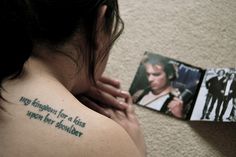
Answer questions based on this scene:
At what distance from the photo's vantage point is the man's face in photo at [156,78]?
3.92ft

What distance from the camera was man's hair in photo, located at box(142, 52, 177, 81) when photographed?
1.22 meters

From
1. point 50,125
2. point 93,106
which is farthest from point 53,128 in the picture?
point 93,106

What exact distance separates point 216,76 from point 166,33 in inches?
10.4

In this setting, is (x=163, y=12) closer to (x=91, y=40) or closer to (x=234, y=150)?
(x=234, y=150)

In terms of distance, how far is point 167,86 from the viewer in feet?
3.93

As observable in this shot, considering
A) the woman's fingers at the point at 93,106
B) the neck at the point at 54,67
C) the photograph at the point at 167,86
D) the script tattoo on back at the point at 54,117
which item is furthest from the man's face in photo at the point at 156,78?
the script tattoo on back at the point at 54,117

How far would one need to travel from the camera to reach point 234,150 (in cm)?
109

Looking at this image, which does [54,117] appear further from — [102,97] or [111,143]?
[102,97]

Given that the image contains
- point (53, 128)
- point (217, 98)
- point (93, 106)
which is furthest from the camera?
point (217, 98)

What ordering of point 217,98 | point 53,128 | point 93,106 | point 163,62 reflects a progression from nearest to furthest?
1. point 53,128
2. point 93,106
3. point 217,98
4. point 163,62

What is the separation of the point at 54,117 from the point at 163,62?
2.23 feet

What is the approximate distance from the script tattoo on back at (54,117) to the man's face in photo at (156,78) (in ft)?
1.89

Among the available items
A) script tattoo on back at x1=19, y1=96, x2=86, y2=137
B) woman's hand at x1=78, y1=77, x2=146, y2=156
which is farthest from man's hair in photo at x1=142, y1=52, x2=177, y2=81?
script tattoo on back at x1=19, y1=96, x2=86, y2=137

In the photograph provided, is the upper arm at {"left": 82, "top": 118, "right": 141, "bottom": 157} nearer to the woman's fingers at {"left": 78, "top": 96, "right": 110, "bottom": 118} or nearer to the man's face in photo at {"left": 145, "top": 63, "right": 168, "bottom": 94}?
the woman's fingers at {"left": 78, "top": 96, "right": 110, "bottom": 118}
